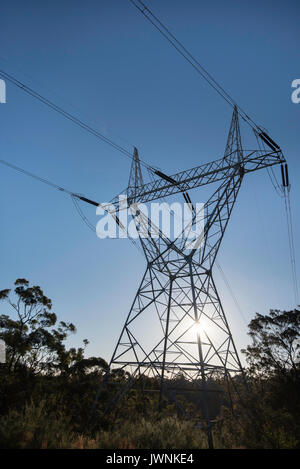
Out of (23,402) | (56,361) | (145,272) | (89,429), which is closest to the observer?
(89,429)

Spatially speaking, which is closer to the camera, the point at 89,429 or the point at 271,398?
the point at 89,429

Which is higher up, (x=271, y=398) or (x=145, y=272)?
(x=145, y=272)

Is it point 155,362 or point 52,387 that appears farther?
point 52,387

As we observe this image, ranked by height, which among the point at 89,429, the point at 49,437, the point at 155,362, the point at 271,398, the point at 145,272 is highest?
the point at 145,272

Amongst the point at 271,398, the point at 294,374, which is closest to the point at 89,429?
the point at 271,398

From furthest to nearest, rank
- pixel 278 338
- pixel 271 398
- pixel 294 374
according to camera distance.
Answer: pixel 278 338, pixel 294 374, pixel 271 398

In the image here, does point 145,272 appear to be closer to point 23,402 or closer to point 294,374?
point 23,402

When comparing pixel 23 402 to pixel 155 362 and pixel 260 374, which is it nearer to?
pixel 155 362

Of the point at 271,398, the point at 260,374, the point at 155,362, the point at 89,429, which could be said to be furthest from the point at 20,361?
the point at 260,374

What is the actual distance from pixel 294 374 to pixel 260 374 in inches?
158

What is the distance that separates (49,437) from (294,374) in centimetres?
2864

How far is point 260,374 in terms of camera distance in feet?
106
